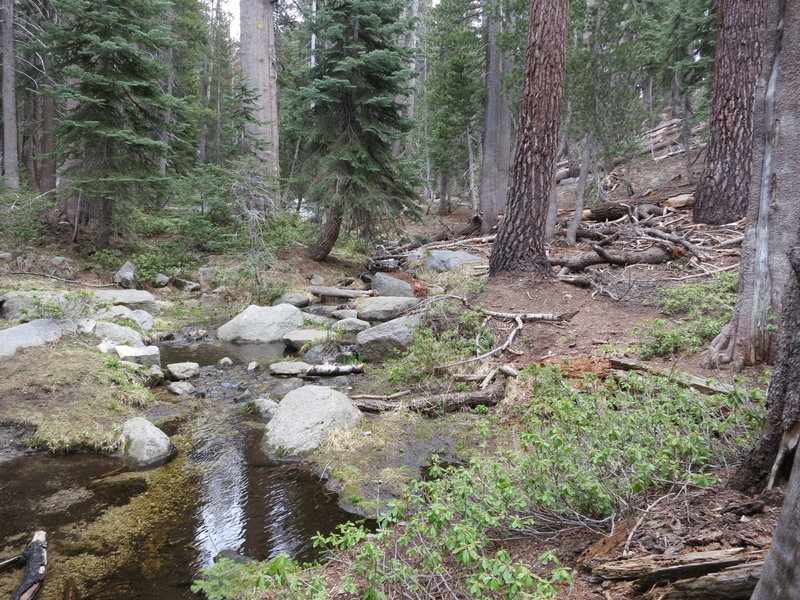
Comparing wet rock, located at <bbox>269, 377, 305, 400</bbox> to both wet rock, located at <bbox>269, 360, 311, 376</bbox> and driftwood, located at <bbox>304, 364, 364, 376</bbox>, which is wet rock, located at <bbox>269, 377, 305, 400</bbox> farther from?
driftwood, located at <bbox>304, 364, 364, 376</bbox>

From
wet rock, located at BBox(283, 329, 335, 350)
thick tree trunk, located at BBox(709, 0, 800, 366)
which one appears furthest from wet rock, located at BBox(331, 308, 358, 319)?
thick tree trunk, located at BBox(709, 0, 800, 366)

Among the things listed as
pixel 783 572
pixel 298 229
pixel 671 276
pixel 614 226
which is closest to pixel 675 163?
pixel 614 226

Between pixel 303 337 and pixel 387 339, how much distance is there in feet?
6.58

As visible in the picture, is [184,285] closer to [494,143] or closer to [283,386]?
[283,386]

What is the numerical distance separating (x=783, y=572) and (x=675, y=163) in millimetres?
19400

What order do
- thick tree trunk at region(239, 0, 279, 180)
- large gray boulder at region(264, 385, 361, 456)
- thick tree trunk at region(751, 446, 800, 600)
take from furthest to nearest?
thick tree trunk at region(239, 0, 279, 180) < large gray boulder at region(264, 385, 361, 456) < thick tree trunk at region(751, 446, 800, 600)

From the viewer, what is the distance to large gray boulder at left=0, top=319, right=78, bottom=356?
6.62 metres

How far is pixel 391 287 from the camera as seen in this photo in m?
12.4

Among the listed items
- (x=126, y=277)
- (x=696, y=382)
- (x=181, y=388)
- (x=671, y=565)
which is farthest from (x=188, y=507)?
(x=126, y=277)

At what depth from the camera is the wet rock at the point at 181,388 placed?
22.6 ft

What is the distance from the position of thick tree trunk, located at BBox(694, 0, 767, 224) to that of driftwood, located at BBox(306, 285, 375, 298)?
7673 mm

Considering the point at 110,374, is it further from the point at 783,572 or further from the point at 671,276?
the point at 671,276

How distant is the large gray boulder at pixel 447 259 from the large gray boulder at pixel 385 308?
2.92m

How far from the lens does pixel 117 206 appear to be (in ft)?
39.5
